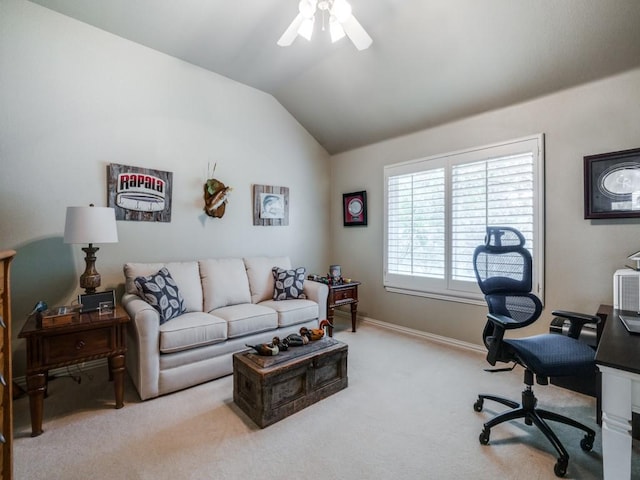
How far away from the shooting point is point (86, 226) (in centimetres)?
232

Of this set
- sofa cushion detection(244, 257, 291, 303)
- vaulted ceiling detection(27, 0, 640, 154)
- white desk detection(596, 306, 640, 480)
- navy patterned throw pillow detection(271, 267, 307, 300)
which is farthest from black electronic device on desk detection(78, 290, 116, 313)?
white desk detection(596, 306, 640, 480)

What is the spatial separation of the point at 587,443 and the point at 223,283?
3.03 meters

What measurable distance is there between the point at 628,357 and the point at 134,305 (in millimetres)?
2985

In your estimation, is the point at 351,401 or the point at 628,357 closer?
the point at 628,357

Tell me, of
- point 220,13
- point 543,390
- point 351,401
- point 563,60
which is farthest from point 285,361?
point 563,60

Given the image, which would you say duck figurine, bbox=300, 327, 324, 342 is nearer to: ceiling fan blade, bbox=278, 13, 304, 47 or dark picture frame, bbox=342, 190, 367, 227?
dark picture frame, bbox=342, 190, 367, 227

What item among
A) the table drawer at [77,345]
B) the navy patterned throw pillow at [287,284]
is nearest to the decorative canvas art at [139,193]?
the table drawer at [77,345]

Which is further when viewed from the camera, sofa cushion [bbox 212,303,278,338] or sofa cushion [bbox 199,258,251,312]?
sofa cushion [bbox 199,258,251,312]

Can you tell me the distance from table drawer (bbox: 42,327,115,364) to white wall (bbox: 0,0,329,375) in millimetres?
898

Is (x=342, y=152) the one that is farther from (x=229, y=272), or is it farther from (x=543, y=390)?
(x=543, y=390)

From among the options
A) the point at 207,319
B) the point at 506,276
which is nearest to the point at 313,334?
the point at 207,319

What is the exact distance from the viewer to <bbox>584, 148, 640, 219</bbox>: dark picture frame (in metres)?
2.31

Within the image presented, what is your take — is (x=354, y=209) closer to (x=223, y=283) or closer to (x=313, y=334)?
(x=223, y=283)

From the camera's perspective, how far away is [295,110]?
4223mm
